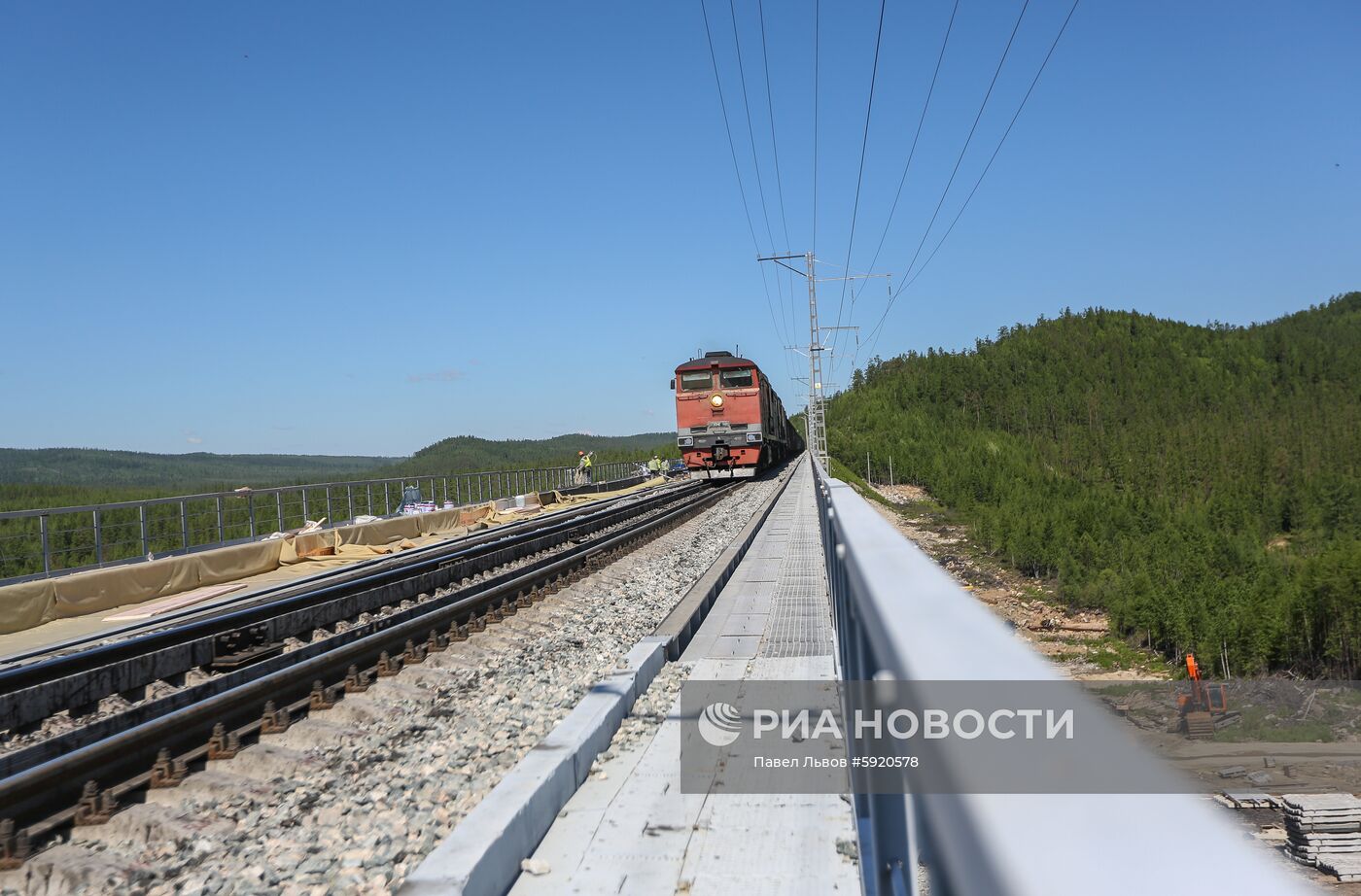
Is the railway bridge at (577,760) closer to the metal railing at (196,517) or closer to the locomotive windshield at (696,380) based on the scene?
the metal railing at (196,517)

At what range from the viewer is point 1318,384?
188m

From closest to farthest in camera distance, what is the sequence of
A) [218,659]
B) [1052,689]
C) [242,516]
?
[1052,689]
[218,659]
[242,516]

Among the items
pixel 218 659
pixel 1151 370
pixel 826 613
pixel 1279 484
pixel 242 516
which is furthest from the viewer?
pixel 1151 370

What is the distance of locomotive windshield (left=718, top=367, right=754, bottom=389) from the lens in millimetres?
34812

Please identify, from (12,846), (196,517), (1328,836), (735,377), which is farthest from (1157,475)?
(12,846)

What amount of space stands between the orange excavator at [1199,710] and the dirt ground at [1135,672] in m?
0.59

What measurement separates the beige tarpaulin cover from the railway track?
8.38 ft

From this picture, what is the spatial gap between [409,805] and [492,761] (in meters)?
0.76

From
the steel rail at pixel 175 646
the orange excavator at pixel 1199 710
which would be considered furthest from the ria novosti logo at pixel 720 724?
the orange excavator at pixel 1199 710

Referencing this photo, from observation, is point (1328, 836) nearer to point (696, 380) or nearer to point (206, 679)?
point (696, 380)

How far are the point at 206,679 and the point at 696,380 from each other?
91.6 feet

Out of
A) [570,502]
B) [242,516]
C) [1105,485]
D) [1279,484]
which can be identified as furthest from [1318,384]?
[242,516]

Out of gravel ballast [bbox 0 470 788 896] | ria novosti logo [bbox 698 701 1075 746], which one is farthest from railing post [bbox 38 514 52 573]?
ria novosti logo [bbox 698 701 1075 746]

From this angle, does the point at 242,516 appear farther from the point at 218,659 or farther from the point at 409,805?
the point at 409,805
